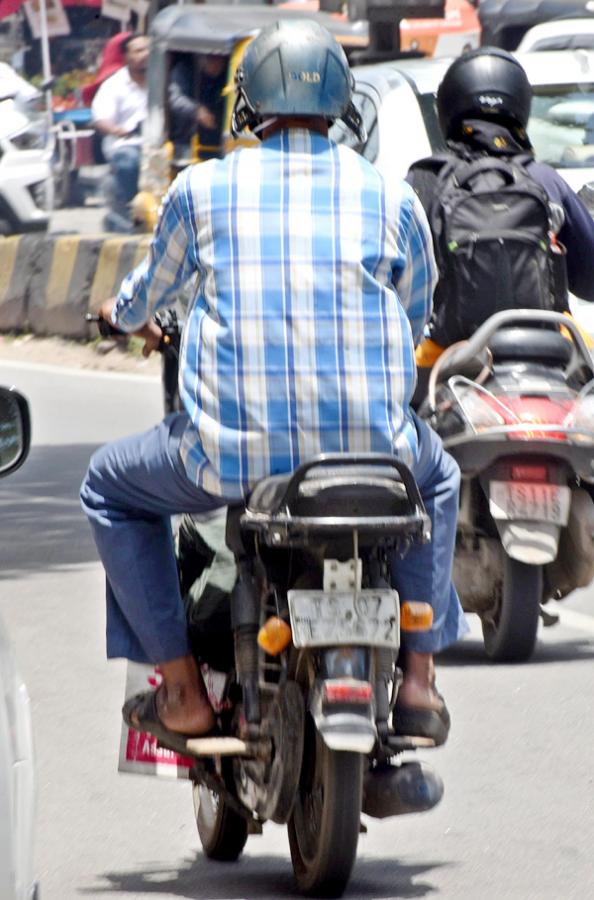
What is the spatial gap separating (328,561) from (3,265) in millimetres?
13464

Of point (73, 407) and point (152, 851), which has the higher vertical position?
point (152, 851)

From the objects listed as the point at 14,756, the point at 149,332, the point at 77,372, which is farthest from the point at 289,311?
the point at 77,372

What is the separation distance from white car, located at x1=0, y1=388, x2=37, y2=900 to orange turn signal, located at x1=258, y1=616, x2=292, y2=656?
945 mm

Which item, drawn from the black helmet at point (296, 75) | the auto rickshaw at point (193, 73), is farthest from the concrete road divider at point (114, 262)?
the black helmet at point (296, 75)

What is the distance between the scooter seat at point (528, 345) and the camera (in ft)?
21.7

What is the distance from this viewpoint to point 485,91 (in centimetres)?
672

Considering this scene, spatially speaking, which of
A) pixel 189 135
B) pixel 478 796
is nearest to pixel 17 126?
pixel 189 135

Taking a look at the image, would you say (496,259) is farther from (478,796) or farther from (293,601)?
(293,601)

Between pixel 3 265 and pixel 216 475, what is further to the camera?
pixel 3 265

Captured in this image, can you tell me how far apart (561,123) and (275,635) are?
29.0ft

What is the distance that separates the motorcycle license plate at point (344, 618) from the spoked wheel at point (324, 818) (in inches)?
8.6

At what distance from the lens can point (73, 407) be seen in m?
13.5

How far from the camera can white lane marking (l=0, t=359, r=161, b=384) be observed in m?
15.1

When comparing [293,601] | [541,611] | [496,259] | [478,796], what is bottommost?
[541,611]
